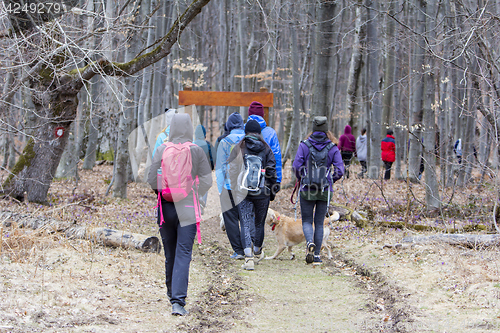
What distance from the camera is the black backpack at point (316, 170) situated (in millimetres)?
6555

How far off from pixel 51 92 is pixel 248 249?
5692 millimetres

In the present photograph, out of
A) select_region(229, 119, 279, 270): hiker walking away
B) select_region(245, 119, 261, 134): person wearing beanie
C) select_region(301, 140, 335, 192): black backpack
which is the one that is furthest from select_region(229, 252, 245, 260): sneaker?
select_region(245, 119, 261, 134): person wearing beanie

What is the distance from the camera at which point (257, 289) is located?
5613 millimetres

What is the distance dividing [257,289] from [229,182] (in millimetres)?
1836

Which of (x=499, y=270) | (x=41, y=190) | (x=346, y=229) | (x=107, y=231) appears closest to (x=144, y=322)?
(x=107, y=231)

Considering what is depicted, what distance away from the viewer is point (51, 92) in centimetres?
926

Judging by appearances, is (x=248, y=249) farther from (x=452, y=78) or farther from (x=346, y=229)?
(x=452, y=78)

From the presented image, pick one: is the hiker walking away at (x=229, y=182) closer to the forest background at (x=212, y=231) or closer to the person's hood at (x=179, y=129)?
the forest background at (x=212, y=231)

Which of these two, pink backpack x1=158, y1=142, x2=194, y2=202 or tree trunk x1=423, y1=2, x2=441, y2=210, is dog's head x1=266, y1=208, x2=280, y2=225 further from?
tree trunk x1=423, y1=2, x2=441, y2=210

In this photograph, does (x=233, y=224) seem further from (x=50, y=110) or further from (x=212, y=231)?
(x=50, y=110)

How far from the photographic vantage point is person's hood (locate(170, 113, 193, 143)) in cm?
444

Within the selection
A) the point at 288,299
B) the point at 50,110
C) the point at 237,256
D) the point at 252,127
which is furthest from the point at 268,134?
the point at 50,110

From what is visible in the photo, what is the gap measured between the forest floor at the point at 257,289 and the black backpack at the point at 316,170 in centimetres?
129

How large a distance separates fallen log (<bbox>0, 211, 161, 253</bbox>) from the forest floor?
0.12 meters
